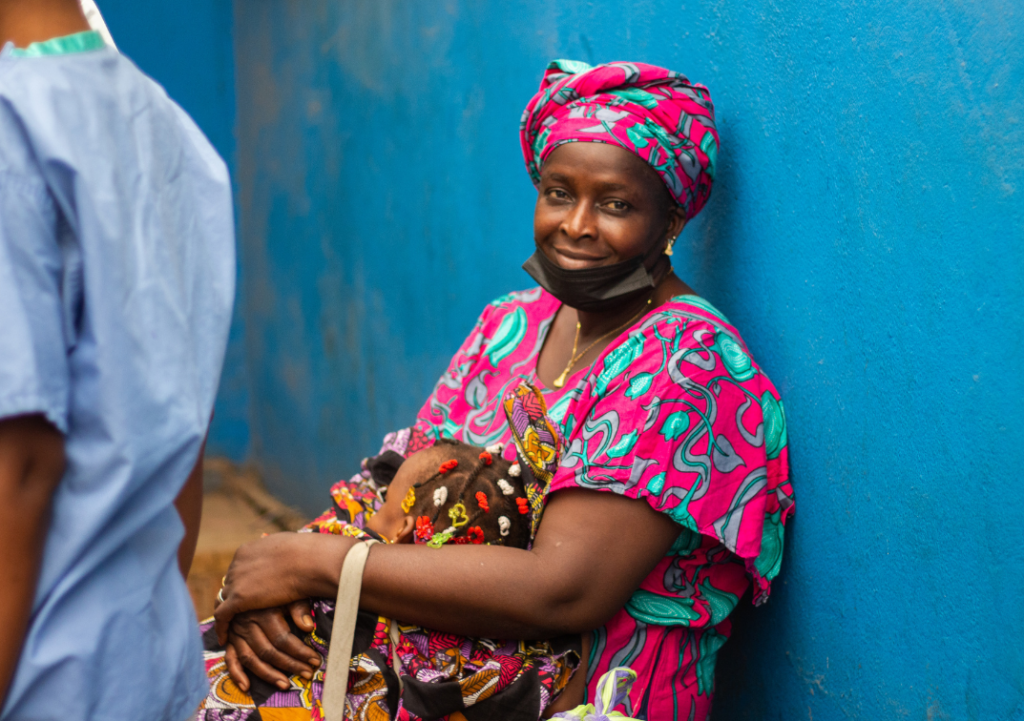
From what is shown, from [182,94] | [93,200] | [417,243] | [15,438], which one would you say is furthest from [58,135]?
[182,94]

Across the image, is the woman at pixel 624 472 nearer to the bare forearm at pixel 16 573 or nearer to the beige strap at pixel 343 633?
the beige strap at pixel 343 633

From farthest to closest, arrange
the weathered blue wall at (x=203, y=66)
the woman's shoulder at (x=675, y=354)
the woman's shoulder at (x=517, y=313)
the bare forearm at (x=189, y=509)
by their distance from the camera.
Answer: the weathered blue wall at (x=203, y=66) < the woman's shoulder at (x=517, y=313) < the woman's shoulder at (x=675, y=354) < the bare forearm at (x=189, y=509)

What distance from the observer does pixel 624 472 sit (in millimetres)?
1865

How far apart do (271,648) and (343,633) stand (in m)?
0.22

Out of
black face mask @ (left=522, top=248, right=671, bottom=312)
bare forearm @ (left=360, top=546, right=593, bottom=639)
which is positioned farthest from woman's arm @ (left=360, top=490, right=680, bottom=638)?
black face mask @ (left=522, top=248, right=671, bottom=312)

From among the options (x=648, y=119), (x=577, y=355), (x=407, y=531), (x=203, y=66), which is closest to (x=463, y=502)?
(x=407, y=531)

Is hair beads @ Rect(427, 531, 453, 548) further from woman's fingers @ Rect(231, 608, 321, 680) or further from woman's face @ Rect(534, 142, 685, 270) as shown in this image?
woman's face @ Rect(534, 142, 685, 270)

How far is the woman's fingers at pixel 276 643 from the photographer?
1.96 m

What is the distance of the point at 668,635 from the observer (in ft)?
6.73

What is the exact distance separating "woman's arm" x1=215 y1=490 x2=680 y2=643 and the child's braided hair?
2.3 inches

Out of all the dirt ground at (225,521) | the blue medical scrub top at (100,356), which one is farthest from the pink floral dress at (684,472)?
the dirt ground at (225,521)

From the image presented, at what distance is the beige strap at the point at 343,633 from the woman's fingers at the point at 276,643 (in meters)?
0.08

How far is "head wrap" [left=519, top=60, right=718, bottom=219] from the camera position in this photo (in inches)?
83.4

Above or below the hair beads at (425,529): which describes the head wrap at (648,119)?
above
